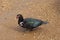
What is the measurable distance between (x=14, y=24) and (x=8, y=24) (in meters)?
0.17

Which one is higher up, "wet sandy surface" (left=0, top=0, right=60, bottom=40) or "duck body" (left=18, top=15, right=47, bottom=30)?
"duck body" (left=18, top=15, right=47, bottom=30)

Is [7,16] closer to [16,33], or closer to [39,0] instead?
[16,33]

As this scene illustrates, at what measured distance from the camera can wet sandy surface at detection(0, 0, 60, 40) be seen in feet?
20.3

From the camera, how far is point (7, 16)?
24.0 feet

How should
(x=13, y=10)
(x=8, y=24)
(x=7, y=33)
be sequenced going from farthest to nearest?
(x=13, y=10) < (x=8, y=24) < (x=7, y=33)

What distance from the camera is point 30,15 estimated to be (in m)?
7.41

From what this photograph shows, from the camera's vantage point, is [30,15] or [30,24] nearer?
[30,24]

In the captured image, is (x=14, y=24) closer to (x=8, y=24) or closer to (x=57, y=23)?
(x=8, y=24)

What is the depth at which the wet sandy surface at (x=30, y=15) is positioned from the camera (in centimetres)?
620

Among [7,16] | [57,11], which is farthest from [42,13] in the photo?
[7,16]

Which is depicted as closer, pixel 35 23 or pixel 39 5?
pixel 35 23

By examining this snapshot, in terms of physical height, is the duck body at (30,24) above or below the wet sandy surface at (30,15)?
above

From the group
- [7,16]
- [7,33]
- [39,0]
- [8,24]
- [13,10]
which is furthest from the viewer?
[39,0]

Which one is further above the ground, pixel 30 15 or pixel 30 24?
pixel 30 24
